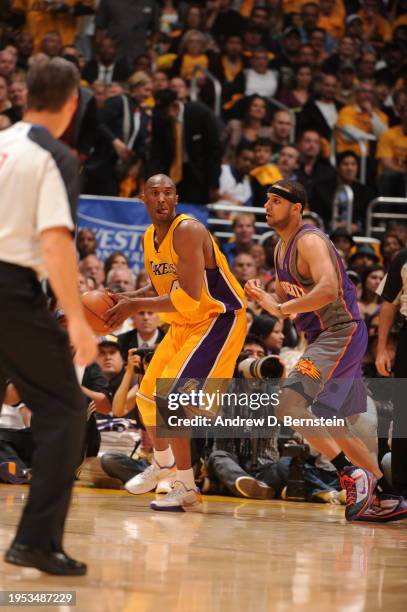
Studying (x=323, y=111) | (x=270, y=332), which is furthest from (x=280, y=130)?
(x=270, y=332)

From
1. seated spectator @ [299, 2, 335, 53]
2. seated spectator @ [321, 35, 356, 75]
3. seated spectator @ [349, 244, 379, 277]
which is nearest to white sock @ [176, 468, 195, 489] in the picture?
seated spectator @ [349, 244, 379, 277]

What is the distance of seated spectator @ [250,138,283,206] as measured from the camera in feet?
41.1

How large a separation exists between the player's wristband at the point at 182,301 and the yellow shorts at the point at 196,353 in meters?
0.33

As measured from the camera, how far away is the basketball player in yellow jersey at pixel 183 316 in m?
6.43

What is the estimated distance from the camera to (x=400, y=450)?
21.1 ft

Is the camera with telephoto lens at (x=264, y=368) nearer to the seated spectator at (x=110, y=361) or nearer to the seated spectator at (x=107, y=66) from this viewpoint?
the seated spectator at (x=110, y=361)

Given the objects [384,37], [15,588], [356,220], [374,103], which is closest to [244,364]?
[15,588]

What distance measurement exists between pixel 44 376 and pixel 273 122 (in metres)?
10.1

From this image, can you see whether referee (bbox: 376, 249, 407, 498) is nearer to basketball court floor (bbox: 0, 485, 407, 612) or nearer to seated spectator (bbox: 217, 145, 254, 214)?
basketball court floor (bbox: 0, 485, 407, 612)

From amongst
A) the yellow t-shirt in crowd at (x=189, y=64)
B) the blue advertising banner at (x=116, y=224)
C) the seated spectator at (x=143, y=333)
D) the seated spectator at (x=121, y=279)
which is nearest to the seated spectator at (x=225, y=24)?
the yellow t-shirt in crowd at (x=189, y=64)

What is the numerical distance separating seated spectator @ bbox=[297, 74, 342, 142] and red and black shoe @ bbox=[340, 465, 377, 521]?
8428mm

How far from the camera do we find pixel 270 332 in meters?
8.62

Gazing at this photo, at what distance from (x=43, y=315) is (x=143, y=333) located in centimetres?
503

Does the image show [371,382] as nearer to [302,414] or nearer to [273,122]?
[302,414]
